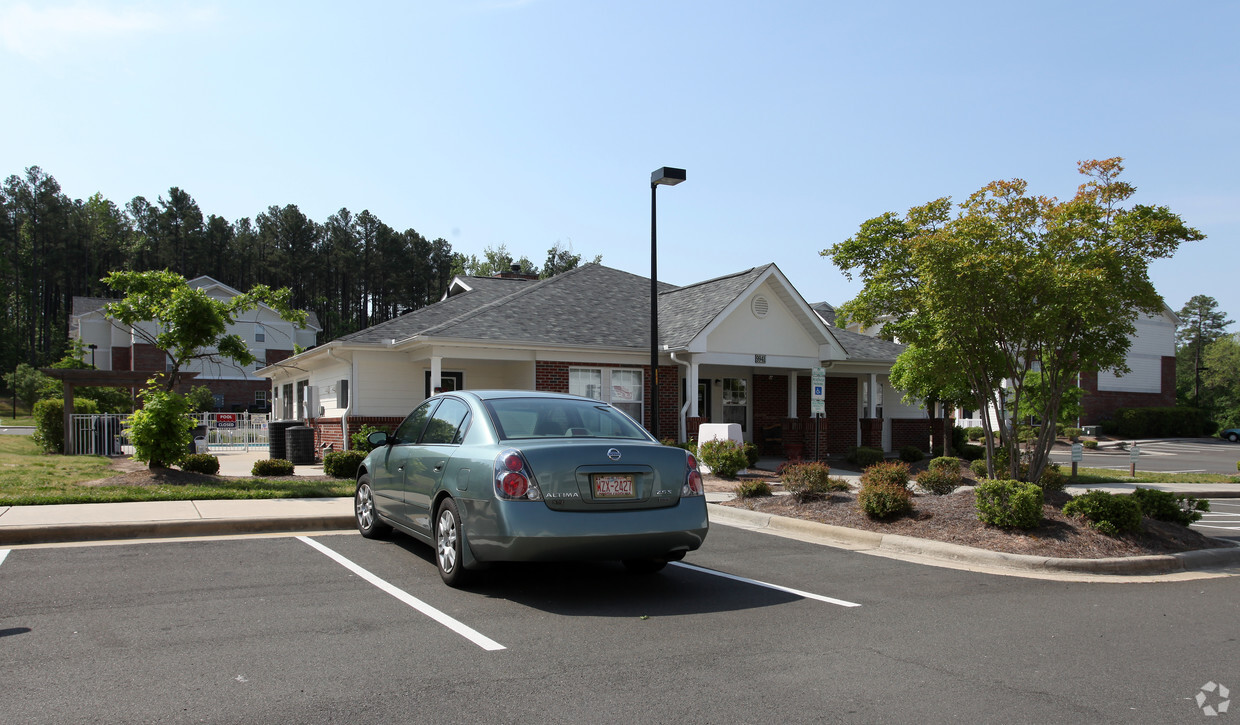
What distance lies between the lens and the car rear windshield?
6.65m

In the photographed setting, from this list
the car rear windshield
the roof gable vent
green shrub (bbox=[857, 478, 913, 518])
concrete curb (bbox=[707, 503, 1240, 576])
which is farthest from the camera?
the roof gable vent

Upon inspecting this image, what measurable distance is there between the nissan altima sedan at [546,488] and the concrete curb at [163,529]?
2.62m

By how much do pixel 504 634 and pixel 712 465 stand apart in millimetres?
10926

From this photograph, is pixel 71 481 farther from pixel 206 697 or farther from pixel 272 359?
pixel 272 359

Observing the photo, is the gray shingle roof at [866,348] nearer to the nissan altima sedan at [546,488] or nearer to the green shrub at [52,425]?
the nissan altima sedan at [546,488]

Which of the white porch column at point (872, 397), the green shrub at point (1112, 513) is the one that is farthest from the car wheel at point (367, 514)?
the white porch column at point (872, 397)

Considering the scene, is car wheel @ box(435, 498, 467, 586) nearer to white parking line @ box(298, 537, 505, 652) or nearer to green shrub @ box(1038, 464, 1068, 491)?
white parking line @ box(298, 537, 505, 652)

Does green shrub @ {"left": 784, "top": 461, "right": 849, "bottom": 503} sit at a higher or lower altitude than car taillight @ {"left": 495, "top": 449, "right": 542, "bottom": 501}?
lower

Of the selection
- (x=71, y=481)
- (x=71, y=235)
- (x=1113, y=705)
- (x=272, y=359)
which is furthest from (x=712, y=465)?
(x=71, y=235)

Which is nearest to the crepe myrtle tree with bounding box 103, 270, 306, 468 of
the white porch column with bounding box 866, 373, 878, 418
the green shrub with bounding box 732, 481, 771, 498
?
the green shrub with bounding box 732, 481, 771, 498

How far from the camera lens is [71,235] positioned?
74.9 m

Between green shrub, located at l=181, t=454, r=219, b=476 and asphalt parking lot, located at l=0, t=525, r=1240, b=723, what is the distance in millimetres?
5626

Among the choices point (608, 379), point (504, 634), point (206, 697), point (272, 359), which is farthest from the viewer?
point (272, 359)

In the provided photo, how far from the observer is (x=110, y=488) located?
11.3 metres
